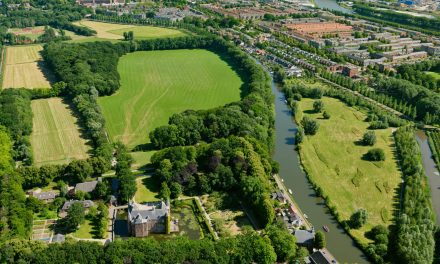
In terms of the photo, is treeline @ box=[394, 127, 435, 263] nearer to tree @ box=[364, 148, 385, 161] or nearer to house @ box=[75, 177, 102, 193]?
tree @ box=[364, 148, 385, 161]

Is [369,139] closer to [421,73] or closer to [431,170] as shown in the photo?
[431,170]

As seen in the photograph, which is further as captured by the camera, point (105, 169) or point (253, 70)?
point (253, 70)

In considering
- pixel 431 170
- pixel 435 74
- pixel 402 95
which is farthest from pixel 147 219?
pixel 435 74

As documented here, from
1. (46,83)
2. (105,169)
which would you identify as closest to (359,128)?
(105,169)

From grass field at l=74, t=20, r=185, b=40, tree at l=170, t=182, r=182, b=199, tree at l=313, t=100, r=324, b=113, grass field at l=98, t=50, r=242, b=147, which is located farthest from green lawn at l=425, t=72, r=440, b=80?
tree at l=170, t=182, r=182, b=199

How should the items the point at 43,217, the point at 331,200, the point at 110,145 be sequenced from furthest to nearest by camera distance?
the point at 110,145 < the point at 331,200 < the point at 43,217

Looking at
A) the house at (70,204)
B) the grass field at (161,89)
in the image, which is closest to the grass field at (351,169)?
the grass field at (161,89)

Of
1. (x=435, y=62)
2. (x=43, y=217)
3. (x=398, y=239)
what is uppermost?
(x=435, y=62)

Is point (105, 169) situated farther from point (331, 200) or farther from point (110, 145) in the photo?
point (331, 200)
